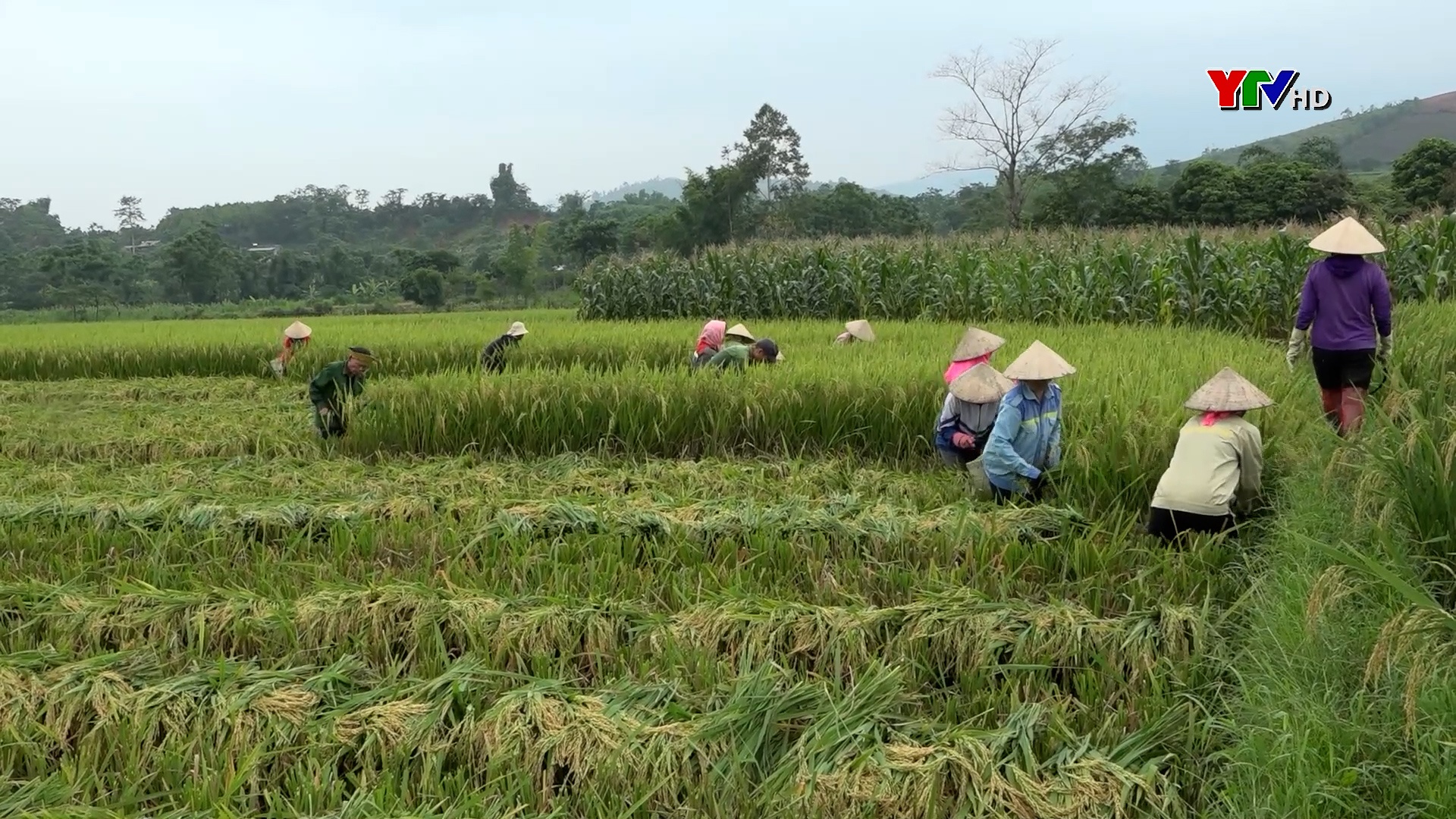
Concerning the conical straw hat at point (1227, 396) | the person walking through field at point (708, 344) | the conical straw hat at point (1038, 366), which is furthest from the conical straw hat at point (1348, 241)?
the person walking through field at point (708, 344)

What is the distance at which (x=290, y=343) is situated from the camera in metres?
11.1

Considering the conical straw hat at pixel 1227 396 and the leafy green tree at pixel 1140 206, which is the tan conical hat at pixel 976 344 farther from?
the leafy green tree at pixel 1140 206

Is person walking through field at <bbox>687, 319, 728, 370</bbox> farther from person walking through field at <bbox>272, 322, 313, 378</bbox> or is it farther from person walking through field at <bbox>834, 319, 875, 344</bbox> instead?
person walking through field at <bbox>272, 322, 313, 378</bbox>

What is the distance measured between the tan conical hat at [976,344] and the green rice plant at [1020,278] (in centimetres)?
600

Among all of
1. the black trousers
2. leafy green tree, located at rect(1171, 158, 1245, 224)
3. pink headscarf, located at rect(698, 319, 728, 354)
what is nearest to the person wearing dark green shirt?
pink headscarf, located at rect(698, 319, 728, 354)

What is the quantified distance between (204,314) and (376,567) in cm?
3188

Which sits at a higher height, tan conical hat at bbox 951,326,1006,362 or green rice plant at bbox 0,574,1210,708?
tan conical hat at bbox 951,326,1006,362

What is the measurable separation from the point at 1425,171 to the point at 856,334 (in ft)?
101

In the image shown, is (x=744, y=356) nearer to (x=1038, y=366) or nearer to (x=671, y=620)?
(x=1038, y=366)

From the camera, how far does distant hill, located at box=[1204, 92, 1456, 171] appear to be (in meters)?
83.4

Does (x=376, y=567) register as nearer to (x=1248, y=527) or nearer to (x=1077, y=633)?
(x=1077, y=633)

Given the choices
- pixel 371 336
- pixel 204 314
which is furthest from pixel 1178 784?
pixel 204 314

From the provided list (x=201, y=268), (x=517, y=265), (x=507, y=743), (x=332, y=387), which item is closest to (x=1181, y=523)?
(x=507, y=743)

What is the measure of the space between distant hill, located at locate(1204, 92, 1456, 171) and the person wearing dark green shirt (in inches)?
3526
